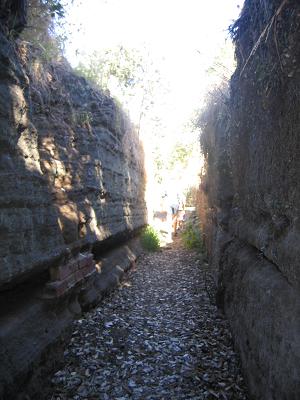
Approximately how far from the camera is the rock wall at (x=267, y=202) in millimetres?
2664

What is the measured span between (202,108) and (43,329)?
7358 millimetres

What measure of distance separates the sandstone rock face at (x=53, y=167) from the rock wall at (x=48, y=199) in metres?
0.01

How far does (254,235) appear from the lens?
421cm

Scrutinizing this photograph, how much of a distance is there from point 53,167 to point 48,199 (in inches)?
43.2

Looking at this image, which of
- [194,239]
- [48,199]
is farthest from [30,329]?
[194,239]

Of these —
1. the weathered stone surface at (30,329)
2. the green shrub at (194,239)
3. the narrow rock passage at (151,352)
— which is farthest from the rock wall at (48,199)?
the green shrub at (194,239)

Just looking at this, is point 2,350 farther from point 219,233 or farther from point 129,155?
point 129,155

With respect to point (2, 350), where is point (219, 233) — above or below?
above

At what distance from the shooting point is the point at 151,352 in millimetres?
4246

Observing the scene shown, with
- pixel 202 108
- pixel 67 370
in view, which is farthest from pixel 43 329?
pixel 202 108

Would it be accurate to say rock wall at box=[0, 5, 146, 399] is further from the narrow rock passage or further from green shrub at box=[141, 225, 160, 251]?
green shrub at box=[141, 225, 160, 251]

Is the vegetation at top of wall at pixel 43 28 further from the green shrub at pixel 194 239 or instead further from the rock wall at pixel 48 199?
the green shrub at pixel 194 239

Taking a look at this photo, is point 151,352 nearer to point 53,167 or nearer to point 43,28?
point 53,167

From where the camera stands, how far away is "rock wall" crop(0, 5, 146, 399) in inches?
130
